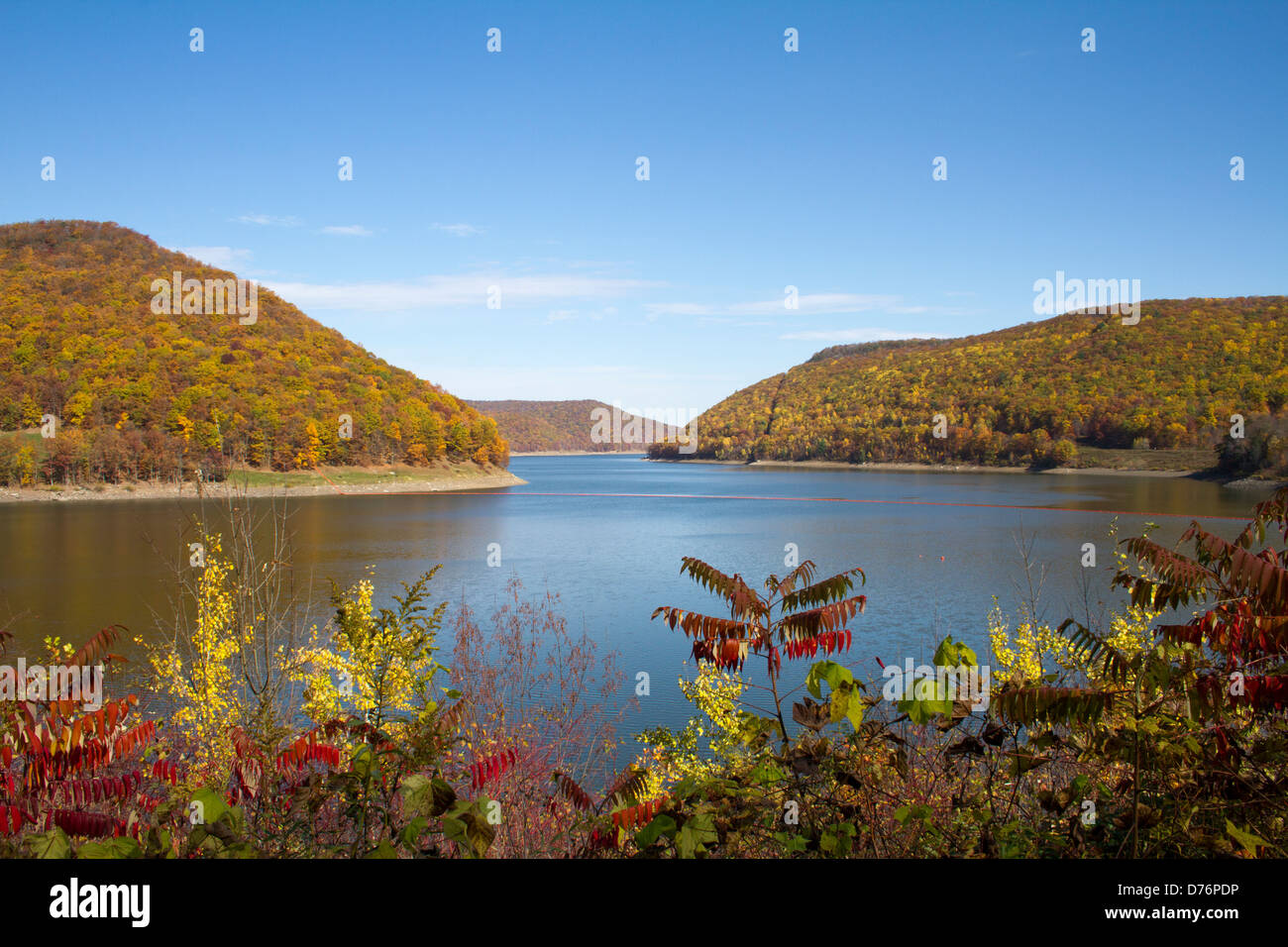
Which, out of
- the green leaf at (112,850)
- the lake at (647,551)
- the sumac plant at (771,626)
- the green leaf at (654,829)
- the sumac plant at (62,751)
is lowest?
the lake at (647,551)

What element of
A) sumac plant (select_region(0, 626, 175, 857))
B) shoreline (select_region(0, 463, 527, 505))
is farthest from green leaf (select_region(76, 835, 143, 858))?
shoreline (select_region(0, 463, 527, 505))

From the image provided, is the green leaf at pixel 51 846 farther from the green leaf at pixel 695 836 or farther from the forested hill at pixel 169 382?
the forested hill at pixel 169 382

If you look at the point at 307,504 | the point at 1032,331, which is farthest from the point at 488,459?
the point at 1032,331

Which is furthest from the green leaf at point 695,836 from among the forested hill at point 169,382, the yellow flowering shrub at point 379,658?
the forested hill at point 169,382

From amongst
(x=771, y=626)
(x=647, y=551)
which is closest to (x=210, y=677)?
(x=771, y=626)

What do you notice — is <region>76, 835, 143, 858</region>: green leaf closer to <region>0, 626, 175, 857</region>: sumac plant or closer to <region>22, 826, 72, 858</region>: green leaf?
<region>22, 826, 72, 858</region>: green leaf

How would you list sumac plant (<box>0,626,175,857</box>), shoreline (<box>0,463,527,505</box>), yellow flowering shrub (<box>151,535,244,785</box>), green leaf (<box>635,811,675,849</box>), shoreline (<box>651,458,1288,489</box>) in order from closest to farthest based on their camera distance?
green leaf (<box>635,811,675,849</box>) → sumac plant (<box>0,626,175,857</box>) → yellow flowering shrub (<box>151,535,244,785</box>) → shoreline (<box>0,463,527,505</box>) → shoreline (<box>651,458,1288,489</box>)
